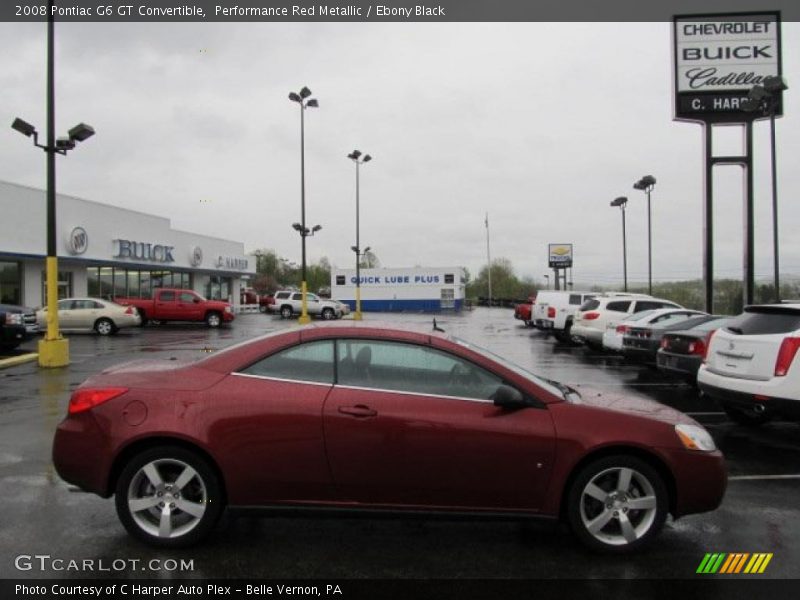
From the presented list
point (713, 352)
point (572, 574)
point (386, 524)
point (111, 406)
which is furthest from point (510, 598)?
point (713, 352)

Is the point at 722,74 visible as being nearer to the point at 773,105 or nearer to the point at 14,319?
the point at 773,105

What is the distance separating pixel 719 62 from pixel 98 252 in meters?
28.1

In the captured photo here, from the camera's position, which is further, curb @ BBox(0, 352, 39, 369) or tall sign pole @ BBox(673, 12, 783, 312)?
tall sign pole @ BBox(673, 12, 783, 312)

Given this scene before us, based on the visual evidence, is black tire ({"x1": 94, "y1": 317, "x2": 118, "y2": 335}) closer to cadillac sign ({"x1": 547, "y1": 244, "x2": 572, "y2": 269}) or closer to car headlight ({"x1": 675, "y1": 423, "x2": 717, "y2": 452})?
car headlight ({"x1": 675, "y1": 423, "x2": 717, "y2": 452})

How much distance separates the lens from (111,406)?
396 centimetres

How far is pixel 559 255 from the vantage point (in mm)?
61344

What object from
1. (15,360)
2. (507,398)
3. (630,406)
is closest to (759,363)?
(630,406)

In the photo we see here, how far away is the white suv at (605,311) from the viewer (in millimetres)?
→ 17391

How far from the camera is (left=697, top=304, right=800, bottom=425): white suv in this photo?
616 centimetres

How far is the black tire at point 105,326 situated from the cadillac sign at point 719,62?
22089mm

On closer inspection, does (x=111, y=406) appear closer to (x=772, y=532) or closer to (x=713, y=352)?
(x=772, y=532)

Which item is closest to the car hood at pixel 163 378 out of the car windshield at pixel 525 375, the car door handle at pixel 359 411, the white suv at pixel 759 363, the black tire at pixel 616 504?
the car door handle at pixel 359 411

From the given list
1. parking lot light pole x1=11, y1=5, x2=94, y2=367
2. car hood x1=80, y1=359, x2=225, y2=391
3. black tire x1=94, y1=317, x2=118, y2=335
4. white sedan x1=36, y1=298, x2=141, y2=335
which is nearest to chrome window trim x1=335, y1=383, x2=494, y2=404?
car hood x1=80, y1=359, x2=225, y2=391

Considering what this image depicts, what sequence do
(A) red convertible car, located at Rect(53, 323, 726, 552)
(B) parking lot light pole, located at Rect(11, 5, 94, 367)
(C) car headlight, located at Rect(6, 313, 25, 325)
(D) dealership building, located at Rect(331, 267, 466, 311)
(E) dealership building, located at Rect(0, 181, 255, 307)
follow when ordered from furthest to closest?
(D) dealership building, located at Rect(331, 267, 466, 311) < (E) dealership building, located at Rect(0, 181, 255, 307) < (C) car headlight, located at Rect(6, 313, 25, 325) < (B) parking lot light pole, located at Rect(11, 5, 94, 367) < (A) red convertible car, located at Rect(53, 323, 726, 552)
